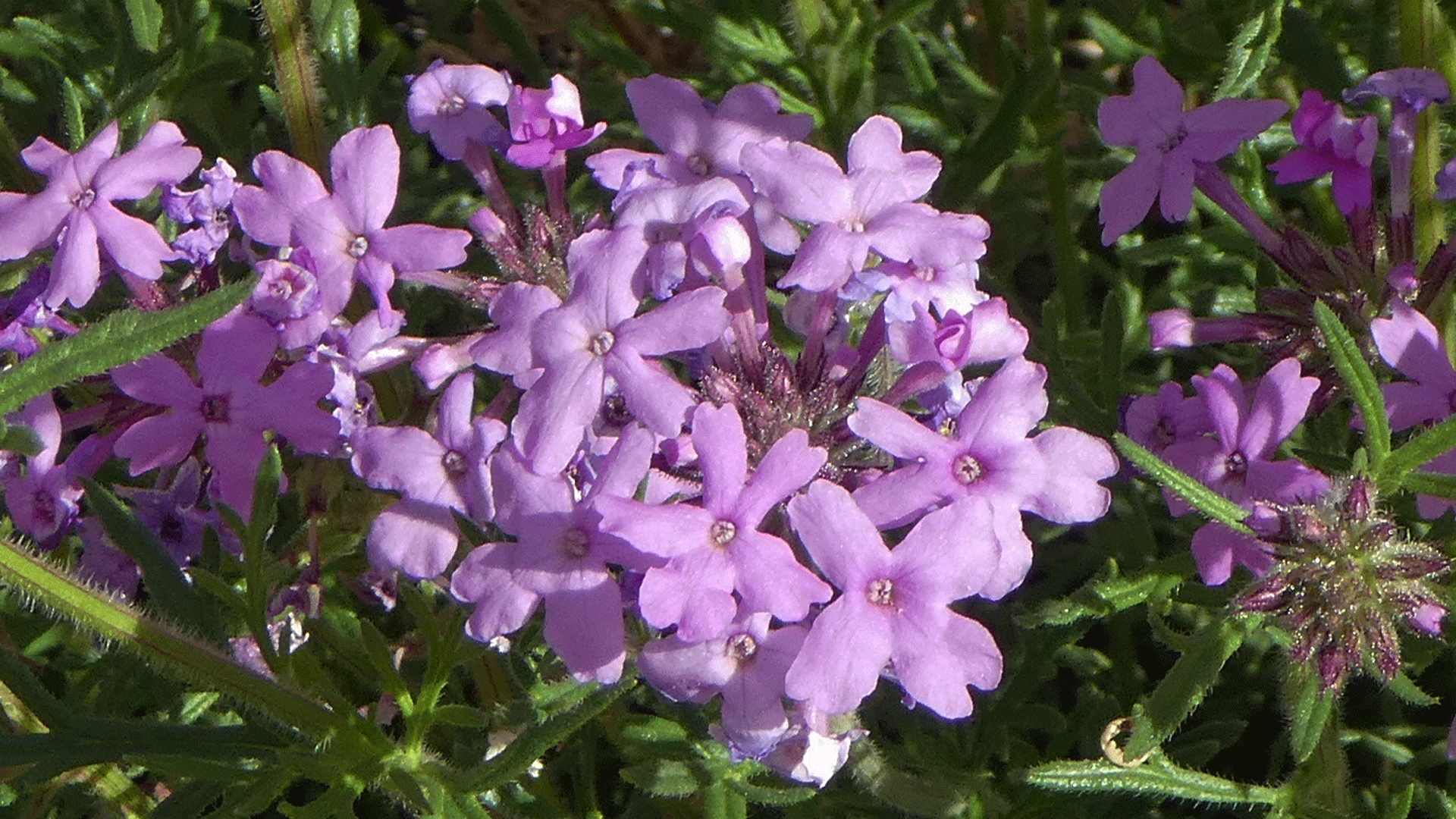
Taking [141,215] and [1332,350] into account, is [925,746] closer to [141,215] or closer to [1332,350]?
[1332,350]

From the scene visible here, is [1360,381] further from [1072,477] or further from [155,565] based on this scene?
[155,565]

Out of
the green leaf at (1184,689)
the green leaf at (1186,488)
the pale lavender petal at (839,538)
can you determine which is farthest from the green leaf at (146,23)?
the green leaf at (1184,689)

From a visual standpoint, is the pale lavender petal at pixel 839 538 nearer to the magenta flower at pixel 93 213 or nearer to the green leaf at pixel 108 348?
the green leaf at pixel 108 348

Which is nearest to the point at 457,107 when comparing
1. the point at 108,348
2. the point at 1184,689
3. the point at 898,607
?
the point at 108,348

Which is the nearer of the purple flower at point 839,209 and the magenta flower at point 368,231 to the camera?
the purple flower at point 839,209

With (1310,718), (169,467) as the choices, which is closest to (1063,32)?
(1310,718)

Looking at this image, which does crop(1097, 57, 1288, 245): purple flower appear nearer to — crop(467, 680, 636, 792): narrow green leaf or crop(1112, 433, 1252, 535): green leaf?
crop(1112, 433, 1252, 535): green leaf

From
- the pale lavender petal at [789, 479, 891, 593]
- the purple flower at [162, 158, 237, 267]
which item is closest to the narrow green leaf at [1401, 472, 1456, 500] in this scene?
the pale lavender petal at [789, 479, 891, 593]
